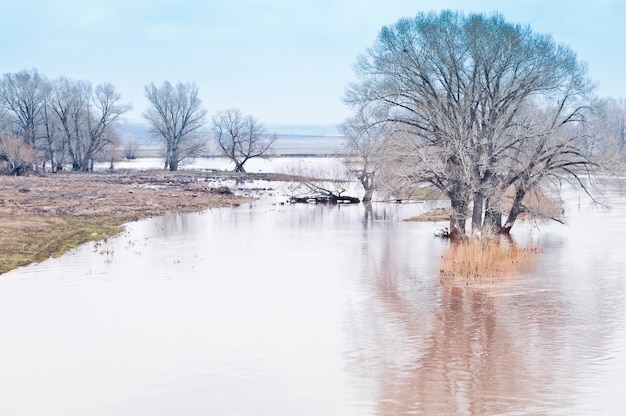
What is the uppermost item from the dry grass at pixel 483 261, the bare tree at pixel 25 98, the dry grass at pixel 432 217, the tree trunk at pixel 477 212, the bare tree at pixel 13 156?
the bare tree at pixel 25 98

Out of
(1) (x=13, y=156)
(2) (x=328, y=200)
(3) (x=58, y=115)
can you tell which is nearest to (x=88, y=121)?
(3) (x=58, y=115)

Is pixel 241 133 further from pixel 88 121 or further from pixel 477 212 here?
pixel 477 212

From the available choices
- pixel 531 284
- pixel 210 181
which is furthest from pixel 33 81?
pixel 531 284

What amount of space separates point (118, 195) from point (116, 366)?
46172mm

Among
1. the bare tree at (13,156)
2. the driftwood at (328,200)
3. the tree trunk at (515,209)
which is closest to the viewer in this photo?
the tree trunk at (515,209)

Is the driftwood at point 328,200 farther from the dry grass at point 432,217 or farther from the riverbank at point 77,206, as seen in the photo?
the dry grass at point 432,217

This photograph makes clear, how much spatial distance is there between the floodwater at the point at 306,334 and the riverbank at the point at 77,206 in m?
2.99

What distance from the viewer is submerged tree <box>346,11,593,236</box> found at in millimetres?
33844

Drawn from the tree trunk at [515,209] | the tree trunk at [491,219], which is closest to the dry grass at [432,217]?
the tree trunk at [515,209]

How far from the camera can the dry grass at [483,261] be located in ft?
91.4

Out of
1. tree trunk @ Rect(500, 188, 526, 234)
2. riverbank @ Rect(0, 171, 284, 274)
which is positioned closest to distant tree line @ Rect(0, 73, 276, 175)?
riverbank @ Rect(0, 171, 284, 274)

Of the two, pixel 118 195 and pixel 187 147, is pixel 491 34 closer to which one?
pixel 118 195

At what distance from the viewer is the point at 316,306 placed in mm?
22875

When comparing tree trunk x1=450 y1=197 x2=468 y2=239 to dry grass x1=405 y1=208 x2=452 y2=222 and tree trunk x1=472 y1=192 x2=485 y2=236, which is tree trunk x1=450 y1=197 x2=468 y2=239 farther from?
dry grass x1=405 y1=208 x2=452 y2=222
